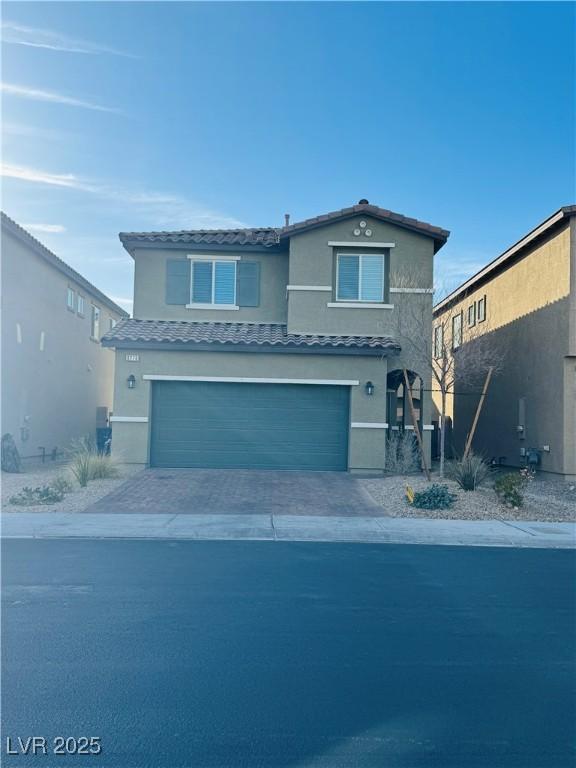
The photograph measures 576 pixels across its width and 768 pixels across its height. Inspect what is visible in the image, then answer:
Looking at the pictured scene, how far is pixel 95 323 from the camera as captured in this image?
28812 millimetres

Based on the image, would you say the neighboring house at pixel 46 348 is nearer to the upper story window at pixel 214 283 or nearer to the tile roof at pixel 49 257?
the tile roof at pixel 49 257

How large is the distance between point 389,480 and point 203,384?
5544mm

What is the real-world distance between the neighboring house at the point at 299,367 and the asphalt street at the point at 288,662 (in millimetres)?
9274

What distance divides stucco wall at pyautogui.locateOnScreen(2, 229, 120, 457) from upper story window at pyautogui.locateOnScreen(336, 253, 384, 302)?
363 inches

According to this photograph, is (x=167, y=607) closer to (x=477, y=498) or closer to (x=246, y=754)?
(x=246, y=754)

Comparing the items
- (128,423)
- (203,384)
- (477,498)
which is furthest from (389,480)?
(128,423)

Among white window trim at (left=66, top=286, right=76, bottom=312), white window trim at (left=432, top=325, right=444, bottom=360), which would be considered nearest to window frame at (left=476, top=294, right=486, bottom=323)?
white window trim at (left=432, top=325, right=444, bottom=360)

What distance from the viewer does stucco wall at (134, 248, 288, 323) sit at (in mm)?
20953

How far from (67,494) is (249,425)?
18.4ft

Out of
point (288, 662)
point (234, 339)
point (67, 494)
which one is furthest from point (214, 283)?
point (288, 662)

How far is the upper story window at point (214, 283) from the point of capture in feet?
68.9

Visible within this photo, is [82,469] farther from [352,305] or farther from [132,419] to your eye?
[352,305]

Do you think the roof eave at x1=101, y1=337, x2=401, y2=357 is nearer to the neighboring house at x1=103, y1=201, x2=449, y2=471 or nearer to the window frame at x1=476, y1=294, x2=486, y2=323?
the neighboring house at x1=103, y1=201, x2=449, y2=471

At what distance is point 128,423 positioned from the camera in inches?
736
